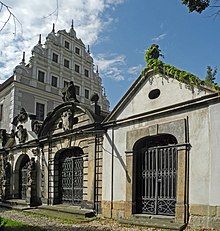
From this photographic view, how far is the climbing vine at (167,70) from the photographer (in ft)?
Answer: 33.9

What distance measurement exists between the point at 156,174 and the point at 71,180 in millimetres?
5573

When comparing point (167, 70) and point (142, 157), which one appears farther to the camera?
point (142, 157)

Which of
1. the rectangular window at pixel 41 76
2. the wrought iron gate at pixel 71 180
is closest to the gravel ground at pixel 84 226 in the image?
the wrought iron gate at pixel 71 180

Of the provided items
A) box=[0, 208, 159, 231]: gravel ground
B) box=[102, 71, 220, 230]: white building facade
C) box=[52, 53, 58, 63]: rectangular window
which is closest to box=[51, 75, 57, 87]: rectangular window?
box=[52, 53, 58, 63]: rectangular window

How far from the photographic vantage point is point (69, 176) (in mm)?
15836

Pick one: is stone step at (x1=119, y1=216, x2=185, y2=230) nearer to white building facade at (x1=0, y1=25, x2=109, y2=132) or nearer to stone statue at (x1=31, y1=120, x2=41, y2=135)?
stone statue at (x1=31, y1=120, x2=41, y2=135)

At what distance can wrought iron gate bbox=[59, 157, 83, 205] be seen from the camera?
1502 centimetres

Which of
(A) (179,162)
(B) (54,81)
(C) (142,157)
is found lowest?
(A) (179,162)

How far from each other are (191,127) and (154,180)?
250 cm

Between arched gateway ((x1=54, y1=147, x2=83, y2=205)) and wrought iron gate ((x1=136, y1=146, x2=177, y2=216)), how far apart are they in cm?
384

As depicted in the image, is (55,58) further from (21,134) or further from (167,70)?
(167,70)

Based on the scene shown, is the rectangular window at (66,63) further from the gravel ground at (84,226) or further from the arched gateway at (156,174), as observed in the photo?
the arched gateway at (156,174)

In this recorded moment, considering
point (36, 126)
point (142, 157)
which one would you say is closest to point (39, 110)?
point (36, 126)

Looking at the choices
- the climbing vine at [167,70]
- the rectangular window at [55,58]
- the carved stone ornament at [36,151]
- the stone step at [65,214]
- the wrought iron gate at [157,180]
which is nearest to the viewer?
the climbing vine at [167,70]
